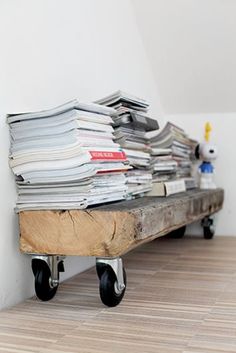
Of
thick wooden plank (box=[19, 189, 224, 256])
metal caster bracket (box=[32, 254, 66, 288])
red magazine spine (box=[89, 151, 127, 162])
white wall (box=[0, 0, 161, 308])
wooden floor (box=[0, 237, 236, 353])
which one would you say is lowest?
wooden floor (box=[0, 237, 236, 353])

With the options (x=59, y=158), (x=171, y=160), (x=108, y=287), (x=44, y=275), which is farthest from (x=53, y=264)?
(x=171, y=160)

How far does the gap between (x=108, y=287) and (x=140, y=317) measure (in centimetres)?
14

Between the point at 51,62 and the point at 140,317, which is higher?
the point at 51,62

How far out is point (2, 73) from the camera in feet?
5.77

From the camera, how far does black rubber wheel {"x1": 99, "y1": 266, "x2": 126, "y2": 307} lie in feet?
5.58

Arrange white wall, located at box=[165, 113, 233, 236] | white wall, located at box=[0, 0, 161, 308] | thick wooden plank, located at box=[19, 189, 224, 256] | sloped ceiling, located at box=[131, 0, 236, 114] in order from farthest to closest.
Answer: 1. white wall, located at box=[165, 113, 233, 236]
2. sloped ceiling, located at box=[131, 0, 236, 114]
3. white wall, located at box=[0, 0, 161, 308]
4. thick wooden plank, located at box=[19, 189, 224, 256]

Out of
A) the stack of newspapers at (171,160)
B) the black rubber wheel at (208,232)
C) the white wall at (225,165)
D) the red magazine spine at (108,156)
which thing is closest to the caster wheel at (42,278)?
the red magazine spine at (108,156)

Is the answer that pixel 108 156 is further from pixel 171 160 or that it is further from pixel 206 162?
pixel 206 162

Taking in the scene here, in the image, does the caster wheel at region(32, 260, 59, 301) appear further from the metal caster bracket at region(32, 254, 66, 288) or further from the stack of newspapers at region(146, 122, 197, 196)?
the stack of newspapers at region(146, 122, 197, 196)

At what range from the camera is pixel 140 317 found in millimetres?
1642

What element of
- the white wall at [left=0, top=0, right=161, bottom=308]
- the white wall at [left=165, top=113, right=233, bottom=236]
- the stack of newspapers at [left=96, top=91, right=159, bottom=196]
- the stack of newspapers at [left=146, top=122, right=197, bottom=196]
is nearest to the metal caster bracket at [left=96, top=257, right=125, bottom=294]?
the white wall at [left=0, top=0, right=161, bottom=308]

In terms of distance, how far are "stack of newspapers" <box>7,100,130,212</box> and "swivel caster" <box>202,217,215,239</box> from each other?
1.45 metres

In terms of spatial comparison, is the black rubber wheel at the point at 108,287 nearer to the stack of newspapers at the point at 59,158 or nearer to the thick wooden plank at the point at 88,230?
the thick wooden plank at the point at 88,230

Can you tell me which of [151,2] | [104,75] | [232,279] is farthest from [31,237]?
[151,2]
